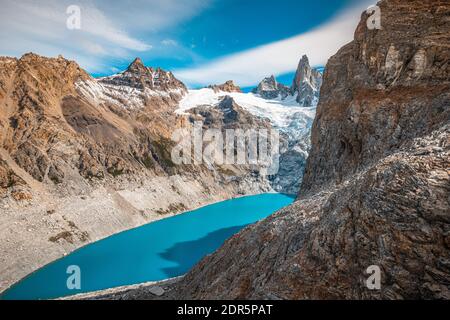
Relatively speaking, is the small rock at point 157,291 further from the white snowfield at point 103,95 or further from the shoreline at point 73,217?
the white snowfield at point 103,95

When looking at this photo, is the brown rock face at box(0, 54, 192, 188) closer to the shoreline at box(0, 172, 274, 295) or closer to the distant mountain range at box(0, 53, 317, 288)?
the distant mountain range at box(0, 53, 317, 288)

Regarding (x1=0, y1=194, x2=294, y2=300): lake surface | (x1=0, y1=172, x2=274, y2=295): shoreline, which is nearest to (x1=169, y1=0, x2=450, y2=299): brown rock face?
(x1=0, y1=194, x2=294, y2=300): lake surface

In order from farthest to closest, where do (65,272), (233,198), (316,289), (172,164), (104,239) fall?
(233,198)
(172,164)
(104,239)
(65,272)
(316,289)

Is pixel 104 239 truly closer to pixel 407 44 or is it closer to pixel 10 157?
pixel 10 157

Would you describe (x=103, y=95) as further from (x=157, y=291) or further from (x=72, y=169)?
(x=157, y=291)

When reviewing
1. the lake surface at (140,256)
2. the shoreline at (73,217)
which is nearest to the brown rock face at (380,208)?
the lake surface at (140,256)

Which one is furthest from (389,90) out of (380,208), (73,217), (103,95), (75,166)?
(103,95)

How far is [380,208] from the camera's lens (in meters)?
14.6

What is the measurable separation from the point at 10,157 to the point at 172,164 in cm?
6888

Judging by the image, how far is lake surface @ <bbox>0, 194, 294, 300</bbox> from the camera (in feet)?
192

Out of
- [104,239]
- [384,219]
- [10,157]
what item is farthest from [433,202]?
[10,157]

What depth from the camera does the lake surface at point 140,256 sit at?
5839 cm

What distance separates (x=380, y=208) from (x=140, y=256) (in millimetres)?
70581
